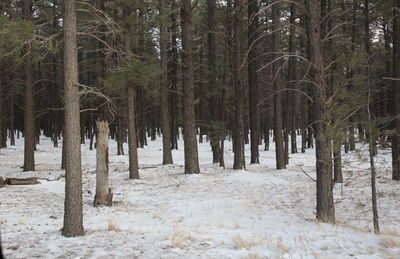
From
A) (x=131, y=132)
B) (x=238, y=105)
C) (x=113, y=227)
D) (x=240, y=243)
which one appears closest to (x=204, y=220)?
(x=113, y=227)

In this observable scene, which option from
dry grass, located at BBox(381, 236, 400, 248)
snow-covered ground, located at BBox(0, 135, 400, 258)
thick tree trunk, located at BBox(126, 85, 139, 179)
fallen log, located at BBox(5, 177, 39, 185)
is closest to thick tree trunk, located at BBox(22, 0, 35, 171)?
snow-covered ground, located at BBox(0, 135, 400, 258)

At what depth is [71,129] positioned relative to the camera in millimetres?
8297

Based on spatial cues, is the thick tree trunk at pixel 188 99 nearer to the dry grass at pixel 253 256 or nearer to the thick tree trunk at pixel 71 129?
the thick tree trunk at pixel 71 129

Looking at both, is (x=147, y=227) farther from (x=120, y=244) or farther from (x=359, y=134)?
(x=359, y=134)

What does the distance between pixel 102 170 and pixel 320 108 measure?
6.33 m

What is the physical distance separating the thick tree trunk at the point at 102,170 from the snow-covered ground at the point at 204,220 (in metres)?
0.34

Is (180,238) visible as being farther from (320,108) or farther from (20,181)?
(20,181)

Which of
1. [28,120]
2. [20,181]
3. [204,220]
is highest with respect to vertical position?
[28,120]

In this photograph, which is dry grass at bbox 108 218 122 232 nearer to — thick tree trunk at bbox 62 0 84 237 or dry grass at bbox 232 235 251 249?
thick tree trunk at bbox 62 0 84 237

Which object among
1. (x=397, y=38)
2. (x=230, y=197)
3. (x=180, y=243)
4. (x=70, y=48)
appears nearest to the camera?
(x=180, y=243)

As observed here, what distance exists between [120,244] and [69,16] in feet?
14.9

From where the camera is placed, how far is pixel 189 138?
57.1 ft

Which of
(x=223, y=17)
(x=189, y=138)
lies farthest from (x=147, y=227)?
(x=223, y=17)

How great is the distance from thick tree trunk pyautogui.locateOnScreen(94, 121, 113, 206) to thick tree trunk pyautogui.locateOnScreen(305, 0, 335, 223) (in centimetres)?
588
